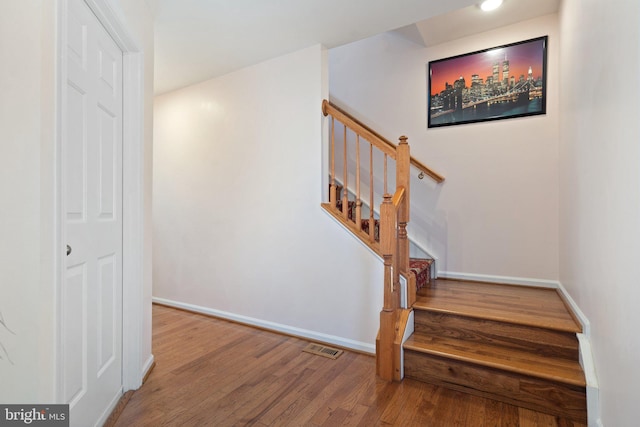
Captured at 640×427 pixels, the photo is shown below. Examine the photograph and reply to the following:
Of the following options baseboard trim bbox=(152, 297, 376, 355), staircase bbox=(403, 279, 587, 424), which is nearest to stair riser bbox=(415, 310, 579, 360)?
staircase bbox=(403, 279, 587, 424)

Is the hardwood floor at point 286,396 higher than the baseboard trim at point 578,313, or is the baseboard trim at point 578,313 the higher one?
the baseboard trim at point 578,313

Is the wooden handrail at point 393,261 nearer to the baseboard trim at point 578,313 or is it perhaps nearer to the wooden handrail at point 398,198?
the wooden handrail at point 398,198

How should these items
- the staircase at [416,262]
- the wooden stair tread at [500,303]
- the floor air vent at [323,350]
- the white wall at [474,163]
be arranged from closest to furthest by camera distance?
the wooden stair tread at [500,303]
the floor air vent at [323,350]
the staircase at [416,262]
the white wall at [474,163]

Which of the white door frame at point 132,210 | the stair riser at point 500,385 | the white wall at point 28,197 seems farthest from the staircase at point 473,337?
the white wall at point 28,197

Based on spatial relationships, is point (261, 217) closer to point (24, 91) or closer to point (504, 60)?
point (24, 91)

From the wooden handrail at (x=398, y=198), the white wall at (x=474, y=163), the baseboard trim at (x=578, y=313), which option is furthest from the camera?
the white wall at (x=474, y=163)

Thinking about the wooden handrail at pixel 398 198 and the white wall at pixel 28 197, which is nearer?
the white wall at pixel 28 197

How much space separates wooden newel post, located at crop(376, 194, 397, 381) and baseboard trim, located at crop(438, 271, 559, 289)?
4.33ft

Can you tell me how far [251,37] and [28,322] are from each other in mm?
2350

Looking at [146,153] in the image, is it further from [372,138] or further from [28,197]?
[372,138]

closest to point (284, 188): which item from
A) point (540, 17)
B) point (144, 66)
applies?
point (144, 66)

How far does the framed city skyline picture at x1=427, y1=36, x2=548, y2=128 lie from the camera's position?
9.07 ft

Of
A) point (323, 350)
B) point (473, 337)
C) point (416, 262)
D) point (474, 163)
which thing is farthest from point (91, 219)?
point (474, 163)

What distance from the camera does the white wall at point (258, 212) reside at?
2.57 metres
